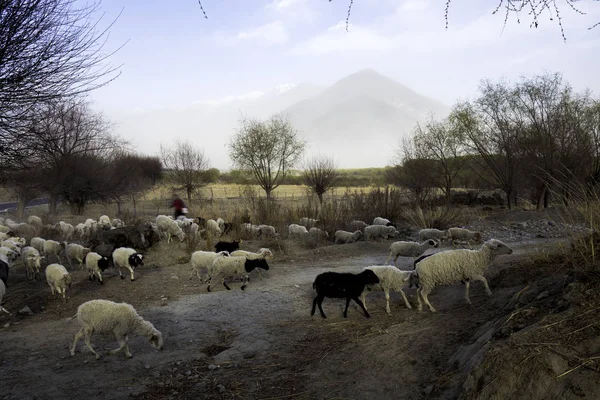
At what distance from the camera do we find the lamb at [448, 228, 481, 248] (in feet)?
42.4

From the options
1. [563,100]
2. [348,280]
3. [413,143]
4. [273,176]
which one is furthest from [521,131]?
[348,280]

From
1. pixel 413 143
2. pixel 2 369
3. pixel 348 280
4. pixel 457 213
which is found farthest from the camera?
pixel 413 143

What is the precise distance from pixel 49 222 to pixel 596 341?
2237 centimetres

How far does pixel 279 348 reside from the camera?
5926mm

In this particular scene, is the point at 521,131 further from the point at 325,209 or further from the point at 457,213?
the point at 325,209

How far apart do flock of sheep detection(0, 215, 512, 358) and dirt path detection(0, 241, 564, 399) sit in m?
0.37

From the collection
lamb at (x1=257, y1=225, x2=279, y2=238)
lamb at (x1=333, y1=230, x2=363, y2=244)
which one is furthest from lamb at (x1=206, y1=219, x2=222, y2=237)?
lamb at (x1=333, y1=230, x2=363, y2=244)

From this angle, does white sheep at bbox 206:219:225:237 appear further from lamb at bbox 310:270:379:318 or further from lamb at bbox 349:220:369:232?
lamb at bbox 310:270:379:318

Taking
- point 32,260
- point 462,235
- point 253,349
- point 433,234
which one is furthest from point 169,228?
point 462,235

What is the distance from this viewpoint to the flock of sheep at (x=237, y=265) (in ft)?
20.5

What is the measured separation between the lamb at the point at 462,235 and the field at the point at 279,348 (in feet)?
12.4

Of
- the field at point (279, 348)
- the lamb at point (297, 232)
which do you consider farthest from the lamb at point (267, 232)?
the field at point (279, 348)

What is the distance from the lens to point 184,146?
112 feet

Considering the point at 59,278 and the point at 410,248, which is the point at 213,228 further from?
the point at 410,248
